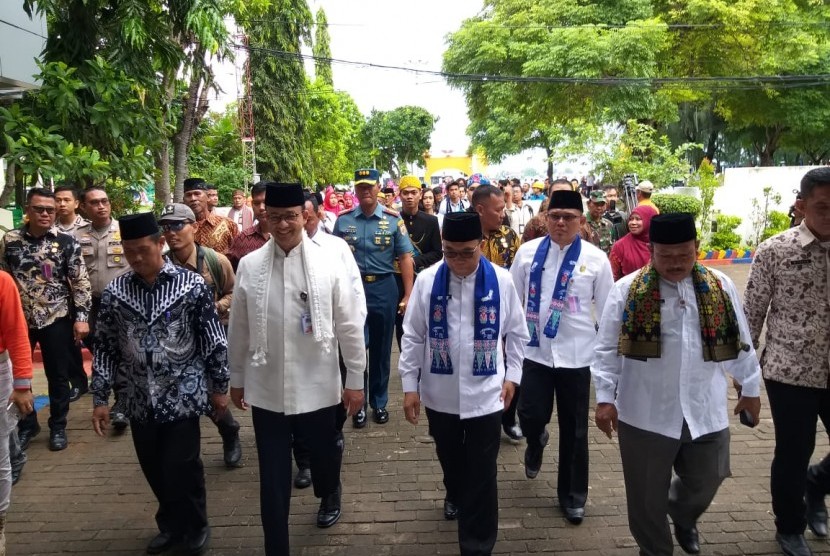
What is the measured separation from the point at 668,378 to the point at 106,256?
500 centimetres

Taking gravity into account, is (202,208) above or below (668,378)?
above

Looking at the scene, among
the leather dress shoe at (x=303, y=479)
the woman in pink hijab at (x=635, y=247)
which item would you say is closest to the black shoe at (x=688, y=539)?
the woman in pink hijab at (x=635, y=247)

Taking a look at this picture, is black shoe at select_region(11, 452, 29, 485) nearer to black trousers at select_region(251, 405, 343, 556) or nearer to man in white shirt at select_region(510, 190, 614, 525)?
black trousers at select_region(251, 405, 343, 556)

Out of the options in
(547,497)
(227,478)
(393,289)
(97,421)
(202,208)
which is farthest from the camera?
(202,208)

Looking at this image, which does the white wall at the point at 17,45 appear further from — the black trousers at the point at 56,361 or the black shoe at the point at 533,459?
the black shoe at the point at 533,459

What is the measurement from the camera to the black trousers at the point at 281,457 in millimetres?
3627

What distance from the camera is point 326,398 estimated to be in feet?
12.5

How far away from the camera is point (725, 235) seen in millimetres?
17547

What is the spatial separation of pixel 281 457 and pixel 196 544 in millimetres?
865

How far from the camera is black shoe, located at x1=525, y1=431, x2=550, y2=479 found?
479 centimetres

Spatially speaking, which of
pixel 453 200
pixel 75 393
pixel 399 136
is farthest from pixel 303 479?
pixel 399 136

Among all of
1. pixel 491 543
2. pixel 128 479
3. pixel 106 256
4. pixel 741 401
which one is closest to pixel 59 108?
pixel 106 256

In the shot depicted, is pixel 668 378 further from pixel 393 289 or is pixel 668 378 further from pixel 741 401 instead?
pixel 393 289

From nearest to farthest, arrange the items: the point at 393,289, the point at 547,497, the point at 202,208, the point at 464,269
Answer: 1. the point at 464,269
2. the point at 547,497
3. the point at 393,289
4. the point at 202,208
